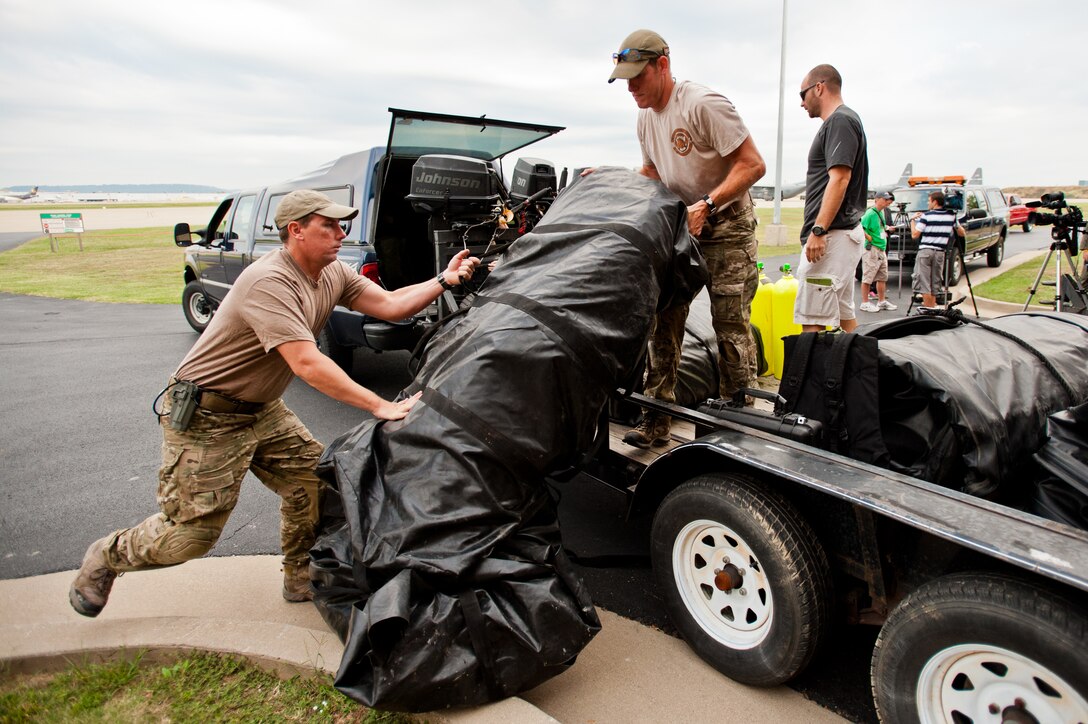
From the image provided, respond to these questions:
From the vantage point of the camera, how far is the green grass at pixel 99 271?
14609 millimetres

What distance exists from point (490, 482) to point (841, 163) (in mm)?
3120

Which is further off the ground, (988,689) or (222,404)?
(222,404)

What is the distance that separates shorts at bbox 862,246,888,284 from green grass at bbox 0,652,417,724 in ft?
31.6

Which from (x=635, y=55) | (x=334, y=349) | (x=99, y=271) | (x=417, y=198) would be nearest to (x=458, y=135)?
(x=417, y=198)

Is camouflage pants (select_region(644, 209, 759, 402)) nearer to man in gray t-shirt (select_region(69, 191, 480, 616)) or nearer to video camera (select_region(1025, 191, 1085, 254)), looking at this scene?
man in gray t-shirt (select_region(69, 191, 480, 616))

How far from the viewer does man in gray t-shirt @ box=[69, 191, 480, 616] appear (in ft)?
8.55

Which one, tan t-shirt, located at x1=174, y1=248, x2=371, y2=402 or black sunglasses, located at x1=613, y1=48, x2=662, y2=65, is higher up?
black sunglasses, located at x1=613, y1=48, x2=662, y2=65

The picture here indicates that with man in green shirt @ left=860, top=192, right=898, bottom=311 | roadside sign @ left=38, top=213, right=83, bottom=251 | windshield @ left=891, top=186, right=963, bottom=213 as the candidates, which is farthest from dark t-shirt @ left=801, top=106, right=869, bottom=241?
roadside sign @ left=38, top=213, right=83, bottom=251

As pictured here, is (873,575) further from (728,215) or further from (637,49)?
(637,49)

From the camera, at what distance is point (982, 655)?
5.78 feet

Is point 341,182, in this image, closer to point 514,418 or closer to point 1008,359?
point 514,418

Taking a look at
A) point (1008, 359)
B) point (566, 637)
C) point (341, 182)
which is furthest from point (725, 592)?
point (341, 182)

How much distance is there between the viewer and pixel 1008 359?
2514 mm

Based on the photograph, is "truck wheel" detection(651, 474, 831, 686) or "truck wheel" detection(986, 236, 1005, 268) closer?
"truck wheel" detection(651, 474, 831, 686)
